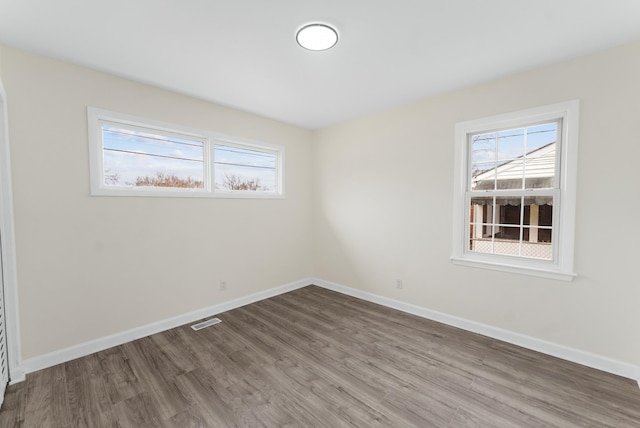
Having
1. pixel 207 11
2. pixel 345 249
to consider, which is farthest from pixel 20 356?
pixel 345 249

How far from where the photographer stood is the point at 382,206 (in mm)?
3613

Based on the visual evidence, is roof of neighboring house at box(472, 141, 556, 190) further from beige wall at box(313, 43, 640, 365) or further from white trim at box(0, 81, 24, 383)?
white trim at box(0, 81, 24, 383)

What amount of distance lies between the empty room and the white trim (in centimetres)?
2

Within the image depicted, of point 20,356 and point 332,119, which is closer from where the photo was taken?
point 20,356

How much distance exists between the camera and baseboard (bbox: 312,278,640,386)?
2.14 metres

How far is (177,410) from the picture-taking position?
179 cm

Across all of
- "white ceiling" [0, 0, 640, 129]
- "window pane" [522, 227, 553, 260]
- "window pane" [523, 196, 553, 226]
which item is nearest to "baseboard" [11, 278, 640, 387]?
"window pane" [522, 227, 553, 260]

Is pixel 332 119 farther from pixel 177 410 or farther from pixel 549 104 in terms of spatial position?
pixel 177 410

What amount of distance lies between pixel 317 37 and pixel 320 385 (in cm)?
264

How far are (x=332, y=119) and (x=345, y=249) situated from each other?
6.47ft

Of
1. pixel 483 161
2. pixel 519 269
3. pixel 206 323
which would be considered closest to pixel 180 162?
pixel 206 323

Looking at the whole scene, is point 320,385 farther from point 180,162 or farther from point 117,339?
point 180,162

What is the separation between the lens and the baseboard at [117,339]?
217 centimetres

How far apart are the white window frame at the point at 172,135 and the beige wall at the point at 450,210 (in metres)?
0.97
